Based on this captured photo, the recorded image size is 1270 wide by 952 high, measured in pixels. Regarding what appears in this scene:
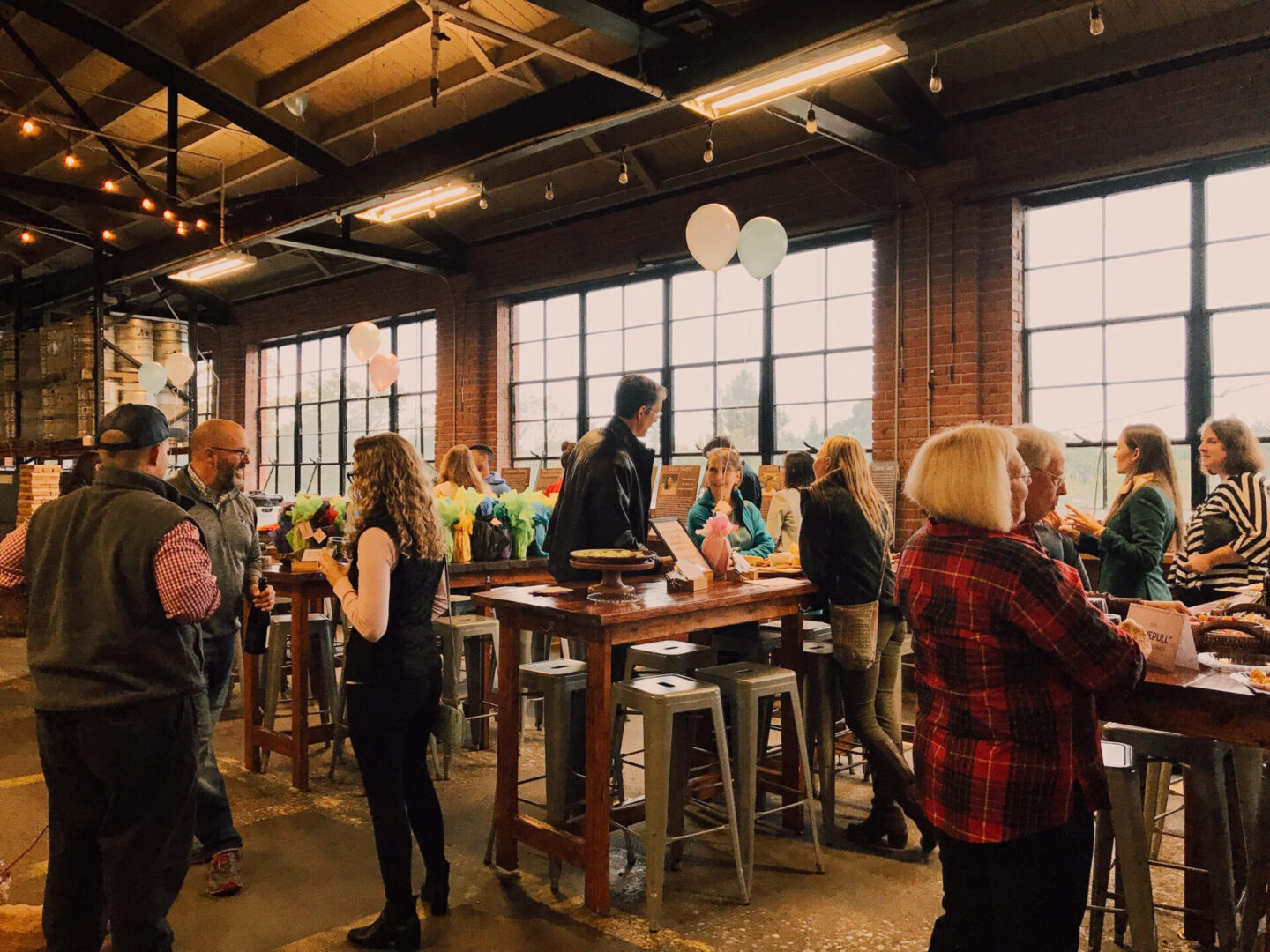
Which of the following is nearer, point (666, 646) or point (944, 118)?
point (666, 646)

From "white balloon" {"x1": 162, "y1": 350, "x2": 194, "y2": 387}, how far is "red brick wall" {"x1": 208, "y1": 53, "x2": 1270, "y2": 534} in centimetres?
568

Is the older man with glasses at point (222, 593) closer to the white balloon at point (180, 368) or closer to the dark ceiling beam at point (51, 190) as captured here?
the dark ceiling beam at point (51, 190)

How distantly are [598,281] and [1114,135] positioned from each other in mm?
4838

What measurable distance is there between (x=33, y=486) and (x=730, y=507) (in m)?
7.62

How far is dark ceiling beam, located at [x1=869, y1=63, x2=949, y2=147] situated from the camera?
21.1ft

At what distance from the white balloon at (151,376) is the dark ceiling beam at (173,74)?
417 cm

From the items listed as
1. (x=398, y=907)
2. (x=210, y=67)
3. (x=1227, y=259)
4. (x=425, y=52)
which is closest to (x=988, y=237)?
(x=1227, y=259)

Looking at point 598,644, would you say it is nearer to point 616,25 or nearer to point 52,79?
point 616,25

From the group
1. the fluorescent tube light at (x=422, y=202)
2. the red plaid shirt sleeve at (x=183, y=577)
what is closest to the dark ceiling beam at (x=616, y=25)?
the fluorescent tube light at (x=422, y=202)

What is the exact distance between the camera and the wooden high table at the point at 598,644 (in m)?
3.14

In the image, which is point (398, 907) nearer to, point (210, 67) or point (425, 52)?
point (425, 52)

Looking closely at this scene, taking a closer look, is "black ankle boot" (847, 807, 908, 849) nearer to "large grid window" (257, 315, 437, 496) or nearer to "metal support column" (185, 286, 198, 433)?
"large grid window" (257, 315, 437, 496)

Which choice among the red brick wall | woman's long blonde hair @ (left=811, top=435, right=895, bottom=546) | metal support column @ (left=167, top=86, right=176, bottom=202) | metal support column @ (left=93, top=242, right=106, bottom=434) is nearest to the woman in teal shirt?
woman's long blonde hair @ (left=811, top=435, right=895, bottom=546)

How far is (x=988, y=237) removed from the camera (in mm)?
6789
